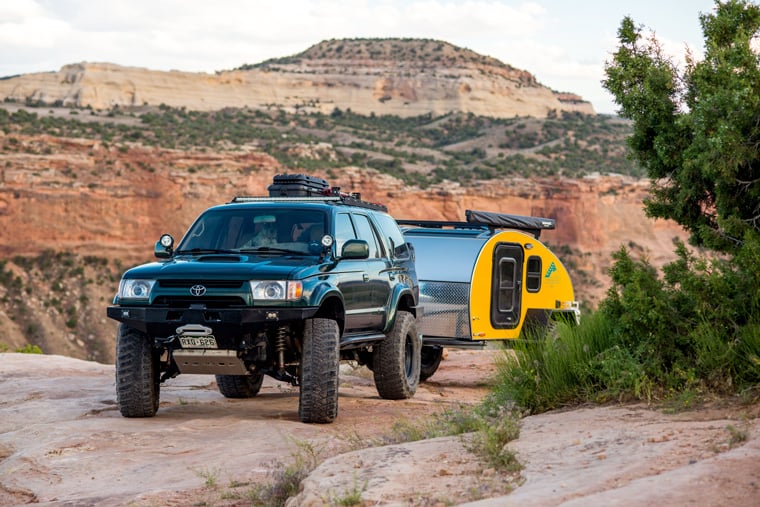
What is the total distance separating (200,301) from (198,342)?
0.38 m

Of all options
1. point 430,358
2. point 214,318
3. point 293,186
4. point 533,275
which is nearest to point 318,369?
point 214,318

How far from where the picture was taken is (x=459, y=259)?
1449 centimetres

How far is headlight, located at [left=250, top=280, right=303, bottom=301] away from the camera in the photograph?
29.5ft

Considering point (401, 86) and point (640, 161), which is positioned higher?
point (401, 86)

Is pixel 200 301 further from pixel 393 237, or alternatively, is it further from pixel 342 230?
pixel 393 237

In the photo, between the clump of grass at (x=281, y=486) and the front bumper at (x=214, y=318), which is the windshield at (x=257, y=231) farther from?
the clump of grass at (x=281, y=486)

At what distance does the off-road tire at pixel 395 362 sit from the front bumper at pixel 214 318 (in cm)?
237

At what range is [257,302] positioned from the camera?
9.01 m

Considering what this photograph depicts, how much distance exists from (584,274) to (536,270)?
4337 cm

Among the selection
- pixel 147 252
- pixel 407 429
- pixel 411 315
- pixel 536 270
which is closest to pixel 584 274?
pixel 147 252

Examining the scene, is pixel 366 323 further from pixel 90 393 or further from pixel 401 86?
pixel 401 86

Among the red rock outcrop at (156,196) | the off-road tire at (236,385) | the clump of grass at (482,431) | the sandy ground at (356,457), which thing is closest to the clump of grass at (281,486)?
the sandy ground at (356,457)

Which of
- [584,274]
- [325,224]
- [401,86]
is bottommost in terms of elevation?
[584,274]

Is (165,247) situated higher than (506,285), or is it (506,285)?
(165,247)
